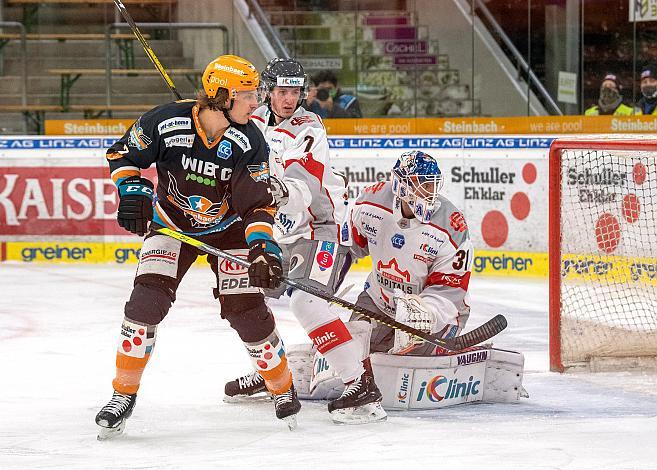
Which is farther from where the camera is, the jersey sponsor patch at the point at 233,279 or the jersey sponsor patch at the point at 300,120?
the jersey sponsor patch at the point at 300,120

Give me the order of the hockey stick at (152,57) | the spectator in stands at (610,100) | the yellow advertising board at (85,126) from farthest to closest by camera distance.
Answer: the yellow advertising board at (85,126) < the spectator in stands at (610,100) < the hockey stick at (152,57)

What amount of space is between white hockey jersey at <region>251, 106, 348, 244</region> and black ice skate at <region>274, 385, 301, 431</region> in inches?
25.2

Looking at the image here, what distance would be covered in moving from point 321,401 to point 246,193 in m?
1.00

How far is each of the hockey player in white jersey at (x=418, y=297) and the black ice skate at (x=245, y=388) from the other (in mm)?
155

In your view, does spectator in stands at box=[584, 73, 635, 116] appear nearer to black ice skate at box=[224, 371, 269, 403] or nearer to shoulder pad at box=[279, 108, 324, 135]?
shoulder pad at box=[279, 108, 324, 135]

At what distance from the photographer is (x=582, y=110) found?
8.52 metres

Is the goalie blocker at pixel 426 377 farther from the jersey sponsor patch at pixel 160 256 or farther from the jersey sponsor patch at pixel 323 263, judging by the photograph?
the jersey sponsor patch at pixel 160 256

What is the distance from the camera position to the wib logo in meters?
4.21

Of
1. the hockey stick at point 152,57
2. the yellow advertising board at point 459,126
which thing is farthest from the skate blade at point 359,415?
the yellow advertising board at point 459,126

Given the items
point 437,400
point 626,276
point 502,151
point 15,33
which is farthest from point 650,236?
point 15,33

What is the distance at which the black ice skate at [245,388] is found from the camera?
4340mm

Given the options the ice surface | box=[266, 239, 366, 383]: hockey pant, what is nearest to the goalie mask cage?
the ice surface

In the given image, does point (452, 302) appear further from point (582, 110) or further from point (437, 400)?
point (582, 110)

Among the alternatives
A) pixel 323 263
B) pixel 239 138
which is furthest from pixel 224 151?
pixel 323 263
